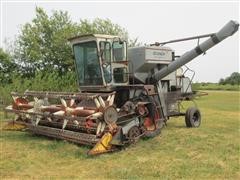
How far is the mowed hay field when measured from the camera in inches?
283

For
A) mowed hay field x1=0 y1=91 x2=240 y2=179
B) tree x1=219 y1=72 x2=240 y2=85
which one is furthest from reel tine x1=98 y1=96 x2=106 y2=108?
tree x1=219 y1=72 x2=240 y2=85

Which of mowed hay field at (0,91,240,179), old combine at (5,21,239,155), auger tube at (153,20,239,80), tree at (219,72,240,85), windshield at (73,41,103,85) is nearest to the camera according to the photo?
mowed hay field at (0,91,240,179)

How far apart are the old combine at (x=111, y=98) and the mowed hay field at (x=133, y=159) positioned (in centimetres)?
35

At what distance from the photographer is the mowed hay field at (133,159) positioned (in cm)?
720

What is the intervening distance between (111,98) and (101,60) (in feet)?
7.07

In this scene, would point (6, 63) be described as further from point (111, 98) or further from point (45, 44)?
point (111, 98)

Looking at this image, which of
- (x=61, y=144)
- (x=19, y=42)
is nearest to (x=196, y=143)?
(x=61, y=144)

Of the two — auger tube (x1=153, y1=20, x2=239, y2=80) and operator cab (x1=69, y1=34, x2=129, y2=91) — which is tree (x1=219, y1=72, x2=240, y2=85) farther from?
operator cab (x1=69, y1=34, x2=129, y2=91)

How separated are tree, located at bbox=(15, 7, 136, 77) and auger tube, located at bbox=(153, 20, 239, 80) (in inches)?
500

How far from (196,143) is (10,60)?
18638 millimetres

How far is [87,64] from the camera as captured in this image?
11.5 m

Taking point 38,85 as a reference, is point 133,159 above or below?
below

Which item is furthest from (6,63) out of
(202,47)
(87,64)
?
(202,47)

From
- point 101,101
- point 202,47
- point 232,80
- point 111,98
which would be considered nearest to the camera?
point 101,101
